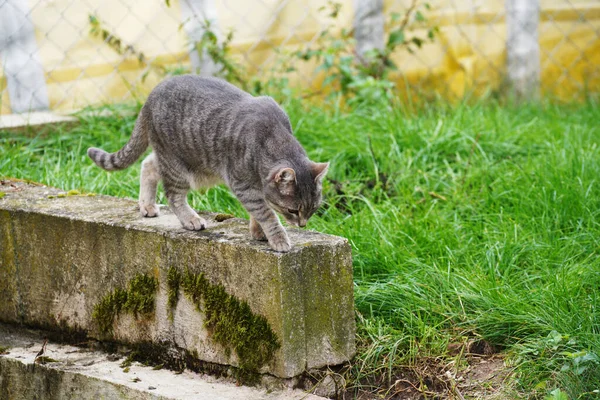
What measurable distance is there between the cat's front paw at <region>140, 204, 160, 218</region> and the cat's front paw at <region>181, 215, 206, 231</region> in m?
0.27

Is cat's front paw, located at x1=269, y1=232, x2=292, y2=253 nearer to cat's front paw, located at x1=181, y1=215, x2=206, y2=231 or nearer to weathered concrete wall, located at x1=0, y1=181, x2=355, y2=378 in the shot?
weathered concrete wall, located at x1=0, y1=181, x2=355, y2=378

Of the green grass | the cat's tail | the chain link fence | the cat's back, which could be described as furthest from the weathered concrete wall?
the chain link fence

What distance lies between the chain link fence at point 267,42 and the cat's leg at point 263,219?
2385 mm

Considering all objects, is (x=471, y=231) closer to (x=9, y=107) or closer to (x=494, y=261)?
(x=494, y=261)

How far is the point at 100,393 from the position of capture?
122 inches

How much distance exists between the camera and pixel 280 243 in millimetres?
2893

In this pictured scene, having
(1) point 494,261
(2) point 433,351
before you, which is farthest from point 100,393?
(1) point 494,261

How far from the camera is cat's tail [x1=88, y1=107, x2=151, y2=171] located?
3.60 meters

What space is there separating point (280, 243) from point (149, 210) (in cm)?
80

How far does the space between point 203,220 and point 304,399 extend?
835mm

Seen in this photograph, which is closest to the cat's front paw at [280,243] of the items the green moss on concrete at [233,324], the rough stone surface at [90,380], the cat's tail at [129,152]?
the green moss on concrete at [233,324]

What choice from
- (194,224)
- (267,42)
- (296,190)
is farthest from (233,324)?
(267,42)

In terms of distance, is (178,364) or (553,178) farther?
(553,178)

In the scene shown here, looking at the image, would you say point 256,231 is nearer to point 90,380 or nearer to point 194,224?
point 194,224
